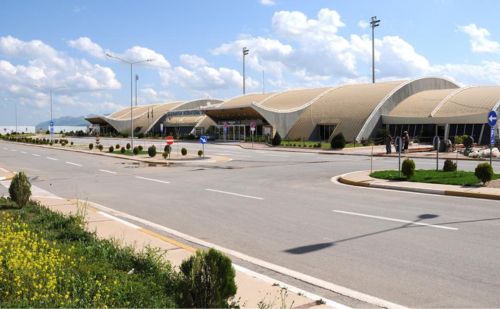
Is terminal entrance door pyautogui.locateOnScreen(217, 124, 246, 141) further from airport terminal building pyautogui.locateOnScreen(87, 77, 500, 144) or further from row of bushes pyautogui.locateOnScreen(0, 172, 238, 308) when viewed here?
row of bushes pyautogui.locateOnScreen(0, 172, 238, 308)

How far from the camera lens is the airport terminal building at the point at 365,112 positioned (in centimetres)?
4986

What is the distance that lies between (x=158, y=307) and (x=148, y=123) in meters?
98.0

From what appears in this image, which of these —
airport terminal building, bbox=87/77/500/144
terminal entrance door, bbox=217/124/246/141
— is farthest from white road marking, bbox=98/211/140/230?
terminal entrance door, bbox=217/124/246/141

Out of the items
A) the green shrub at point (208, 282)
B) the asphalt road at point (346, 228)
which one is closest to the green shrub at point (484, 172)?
the asphalt road at point (346, 228)

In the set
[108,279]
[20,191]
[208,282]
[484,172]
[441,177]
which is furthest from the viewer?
[441,177]

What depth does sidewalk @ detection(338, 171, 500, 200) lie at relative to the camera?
48.3 ft

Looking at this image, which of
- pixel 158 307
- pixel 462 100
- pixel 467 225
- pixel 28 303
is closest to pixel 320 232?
pixel 467 225

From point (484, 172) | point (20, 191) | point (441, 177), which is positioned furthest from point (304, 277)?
point (441, 177)

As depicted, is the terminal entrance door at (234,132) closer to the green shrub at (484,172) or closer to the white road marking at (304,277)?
the green shrub at (484,172)

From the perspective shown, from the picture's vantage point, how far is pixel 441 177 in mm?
18562

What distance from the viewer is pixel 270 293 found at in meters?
5.93

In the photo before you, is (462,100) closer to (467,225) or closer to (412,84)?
(412,84)

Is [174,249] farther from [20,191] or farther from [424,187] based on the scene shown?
[424,187]

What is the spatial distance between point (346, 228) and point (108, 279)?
5630 millimetres
